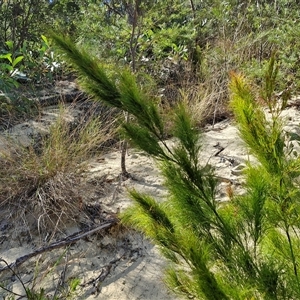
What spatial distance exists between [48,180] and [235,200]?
5.69ft

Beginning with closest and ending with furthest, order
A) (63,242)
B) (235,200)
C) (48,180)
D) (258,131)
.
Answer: (258,131), (235,200), (63,242), (48,180)

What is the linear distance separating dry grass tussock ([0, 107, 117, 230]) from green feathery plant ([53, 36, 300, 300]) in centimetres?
140

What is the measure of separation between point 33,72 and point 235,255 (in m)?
3.67

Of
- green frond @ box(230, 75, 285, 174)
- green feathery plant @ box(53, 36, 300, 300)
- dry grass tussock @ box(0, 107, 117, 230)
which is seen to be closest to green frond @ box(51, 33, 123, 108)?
green feathery plant @ box(53, 36, 300, 300)

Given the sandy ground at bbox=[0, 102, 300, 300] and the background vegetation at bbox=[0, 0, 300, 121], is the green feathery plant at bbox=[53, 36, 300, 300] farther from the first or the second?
the background vegetation at bbox=[0, 0, 300, 121]

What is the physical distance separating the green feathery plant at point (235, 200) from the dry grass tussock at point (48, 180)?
140 cm

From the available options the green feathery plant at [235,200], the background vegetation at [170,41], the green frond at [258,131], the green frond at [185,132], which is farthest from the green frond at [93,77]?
the background vegetation at [170,41]

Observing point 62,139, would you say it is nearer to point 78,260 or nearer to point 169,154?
point 78,260

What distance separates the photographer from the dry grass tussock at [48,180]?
2.29 m

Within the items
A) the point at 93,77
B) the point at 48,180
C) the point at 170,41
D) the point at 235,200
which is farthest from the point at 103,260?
the point at 170,41

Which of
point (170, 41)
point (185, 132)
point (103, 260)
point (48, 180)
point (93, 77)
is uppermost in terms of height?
point (170, 41)

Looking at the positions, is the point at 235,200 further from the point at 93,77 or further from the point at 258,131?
the point at 93,77

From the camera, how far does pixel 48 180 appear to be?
246 cm

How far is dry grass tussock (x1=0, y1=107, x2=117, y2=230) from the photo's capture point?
2.29 metres
